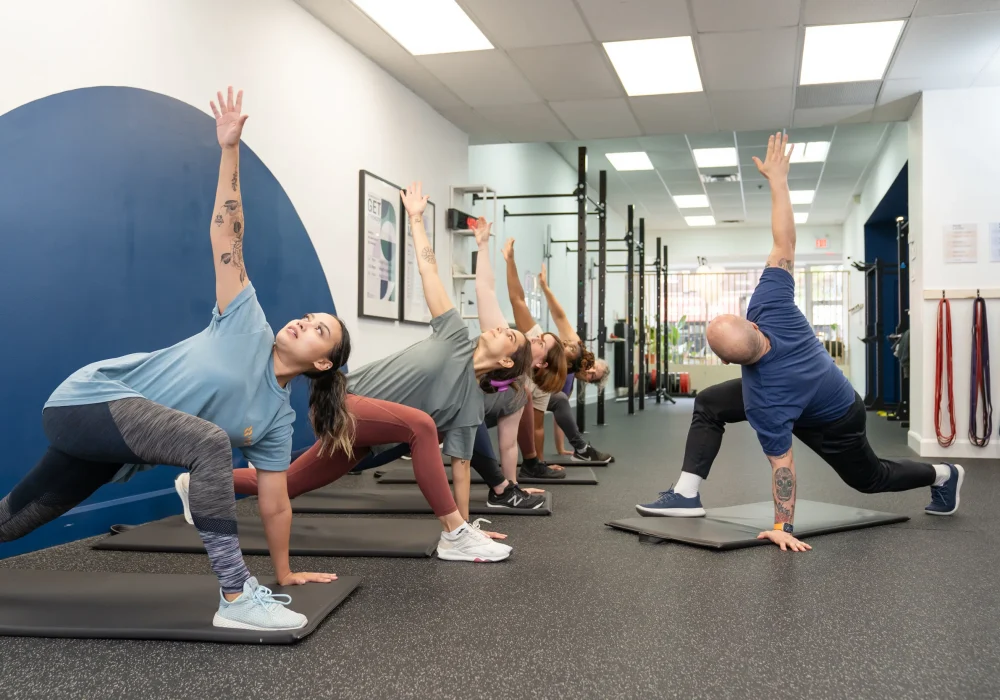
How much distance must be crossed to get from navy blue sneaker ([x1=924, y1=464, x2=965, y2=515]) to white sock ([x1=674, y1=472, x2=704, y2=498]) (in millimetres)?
989

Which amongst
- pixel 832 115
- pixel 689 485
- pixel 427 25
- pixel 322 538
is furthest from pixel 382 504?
pixel 832 115

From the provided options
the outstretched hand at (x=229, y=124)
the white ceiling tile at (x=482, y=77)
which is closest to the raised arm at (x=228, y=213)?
the outstretched hand at (x=229, y=124)

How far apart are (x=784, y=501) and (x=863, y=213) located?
336 inches

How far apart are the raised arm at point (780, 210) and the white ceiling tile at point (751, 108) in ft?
9.56

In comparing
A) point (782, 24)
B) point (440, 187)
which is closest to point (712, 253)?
point (440, 187)

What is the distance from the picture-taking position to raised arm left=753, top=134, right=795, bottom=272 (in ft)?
8.76

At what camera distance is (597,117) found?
5977mm

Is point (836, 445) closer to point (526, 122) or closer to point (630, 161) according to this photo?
point (526, 122)

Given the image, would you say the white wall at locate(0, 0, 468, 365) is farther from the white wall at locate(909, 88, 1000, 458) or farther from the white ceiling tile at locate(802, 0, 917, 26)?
the white wall at locate(909, 88, 1000, 458)

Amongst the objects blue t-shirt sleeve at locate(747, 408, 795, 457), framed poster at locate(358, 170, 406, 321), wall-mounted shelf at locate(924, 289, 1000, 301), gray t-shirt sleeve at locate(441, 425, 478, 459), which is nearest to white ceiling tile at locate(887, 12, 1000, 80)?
wall-mounted shelf at locate(924, 289, 1000, 301)

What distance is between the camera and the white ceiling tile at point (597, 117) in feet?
18.7

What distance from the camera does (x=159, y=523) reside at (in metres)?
3.00

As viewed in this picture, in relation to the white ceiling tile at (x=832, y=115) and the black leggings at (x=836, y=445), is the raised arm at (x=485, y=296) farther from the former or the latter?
the white ceiling tile at (x=832, y=115)

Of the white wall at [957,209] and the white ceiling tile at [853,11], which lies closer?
the white ceiling tile at [853,11]
